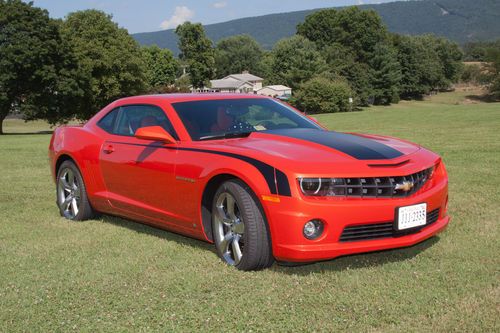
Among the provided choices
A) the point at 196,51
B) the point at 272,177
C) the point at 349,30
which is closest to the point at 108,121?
the point at 272,177

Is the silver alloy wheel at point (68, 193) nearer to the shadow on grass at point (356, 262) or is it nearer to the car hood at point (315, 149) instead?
the car hood at point (315, 149)

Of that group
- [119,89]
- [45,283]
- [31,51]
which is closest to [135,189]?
[45,283]

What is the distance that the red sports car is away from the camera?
14.5ft

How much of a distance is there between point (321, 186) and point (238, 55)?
156693 mm

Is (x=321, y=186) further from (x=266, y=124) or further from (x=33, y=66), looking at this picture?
(x=33, y=66)

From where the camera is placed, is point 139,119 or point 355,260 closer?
point 355,260

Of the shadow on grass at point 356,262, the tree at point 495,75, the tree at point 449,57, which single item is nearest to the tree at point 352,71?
the tree at point 495,75

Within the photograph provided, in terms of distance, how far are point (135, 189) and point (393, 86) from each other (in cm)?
8963

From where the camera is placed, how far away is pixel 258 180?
14.9ft

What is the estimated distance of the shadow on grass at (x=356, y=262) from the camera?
4.88 m

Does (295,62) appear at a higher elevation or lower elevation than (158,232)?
higher

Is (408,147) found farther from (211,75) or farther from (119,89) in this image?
(211,75)

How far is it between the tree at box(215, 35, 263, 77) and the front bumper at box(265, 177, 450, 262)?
153m

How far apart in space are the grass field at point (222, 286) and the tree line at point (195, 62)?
131 ft
